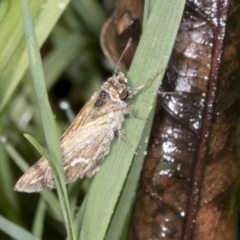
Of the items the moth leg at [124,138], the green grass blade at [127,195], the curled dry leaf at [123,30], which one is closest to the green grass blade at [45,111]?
the moth leg at [124,138]

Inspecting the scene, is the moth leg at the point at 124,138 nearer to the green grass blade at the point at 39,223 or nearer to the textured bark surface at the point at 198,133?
the textured bark surface at the point at 198,133

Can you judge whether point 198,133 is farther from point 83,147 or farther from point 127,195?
point 83,147

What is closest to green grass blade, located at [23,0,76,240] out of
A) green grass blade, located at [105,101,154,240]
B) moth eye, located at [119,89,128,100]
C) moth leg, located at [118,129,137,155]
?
moth leg, located at [118,129,137,155]

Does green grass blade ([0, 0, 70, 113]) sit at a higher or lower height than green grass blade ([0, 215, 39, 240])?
higher

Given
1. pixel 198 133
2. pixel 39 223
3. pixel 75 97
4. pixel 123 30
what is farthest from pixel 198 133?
pixel 75 97

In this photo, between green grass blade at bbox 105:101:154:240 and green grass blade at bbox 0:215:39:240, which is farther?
green grass blade at bbox 105:101:154:240

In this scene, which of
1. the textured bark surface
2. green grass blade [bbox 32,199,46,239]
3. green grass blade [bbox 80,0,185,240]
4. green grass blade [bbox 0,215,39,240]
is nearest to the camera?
green grass blade [bbox 80,0,185,240]

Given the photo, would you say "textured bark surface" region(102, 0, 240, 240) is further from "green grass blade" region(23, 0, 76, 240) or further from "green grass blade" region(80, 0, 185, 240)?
"green grass blade" region(23, 0, 76, 240)
